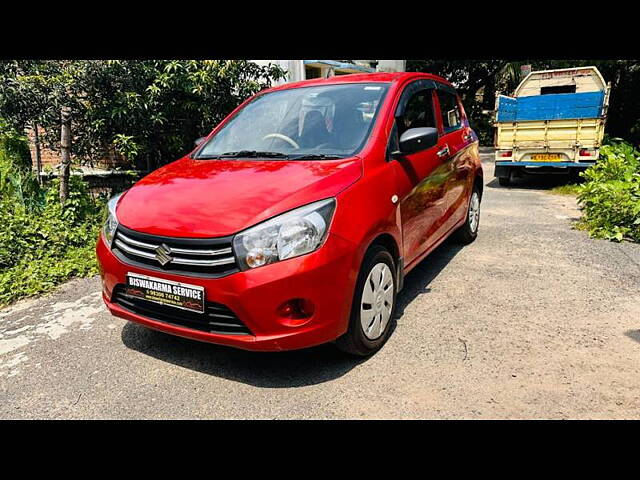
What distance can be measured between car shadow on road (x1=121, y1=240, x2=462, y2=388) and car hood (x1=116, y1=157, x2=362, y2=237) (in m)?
0.96

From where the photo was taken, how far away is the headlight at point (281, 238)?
97.6 inches

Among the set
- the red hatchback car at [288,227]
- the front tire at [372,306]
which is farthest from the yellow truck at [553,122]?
the front tire at [372,306]

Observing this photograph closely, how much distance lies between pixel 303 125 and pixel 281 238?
138cm

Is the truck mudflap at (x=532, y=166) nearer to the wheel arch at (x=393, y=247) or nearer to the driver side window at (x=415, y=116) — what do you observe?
the driver side window at (x=415, y=116)

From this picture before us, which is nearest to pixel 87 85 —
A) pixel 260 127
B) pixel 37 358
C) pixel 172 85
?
pixel 172 85

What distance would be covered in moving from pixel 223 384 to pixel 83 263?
291cm

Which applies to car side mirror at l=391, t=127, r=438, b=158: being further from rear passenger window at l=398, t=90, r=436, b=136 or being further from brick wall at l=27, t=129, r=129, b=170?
brick wall at l=27, t=129, r=129, b=170

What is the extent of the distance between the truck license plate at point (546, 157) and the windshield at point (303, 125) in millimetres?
6951

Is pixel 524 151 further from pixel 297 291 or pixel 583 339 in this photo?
pixel 297 291

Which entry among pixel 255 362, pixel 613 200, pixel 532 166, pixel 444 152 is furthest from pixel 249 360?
pixel 532 166

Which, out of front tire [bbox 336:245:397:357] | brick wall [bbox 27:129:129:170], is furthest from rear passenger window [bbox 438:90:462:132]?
brick wall [bbox 27:129:129:170]

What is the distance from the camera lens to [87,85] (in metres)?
6.31

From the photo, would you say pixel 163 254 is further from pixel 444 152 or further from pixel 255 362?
pixel 444 152
